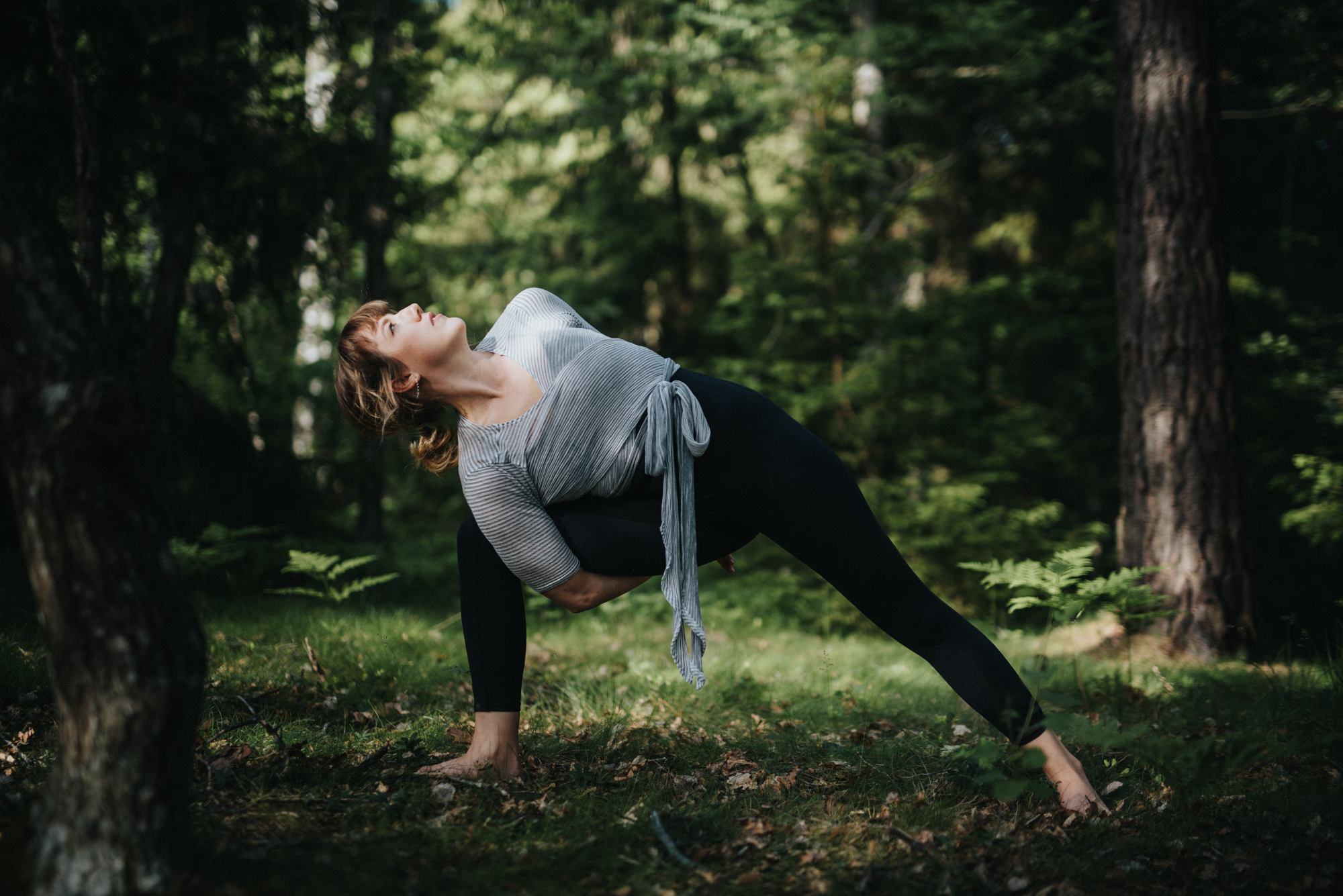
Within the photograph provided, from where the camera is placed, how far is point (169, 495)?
5.76m

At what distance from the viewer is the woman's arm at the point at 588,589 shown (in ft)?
7.89

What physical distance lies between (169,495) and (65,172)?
7.41 ft

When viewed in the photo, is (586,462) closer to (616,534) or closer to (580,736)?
(616,534)

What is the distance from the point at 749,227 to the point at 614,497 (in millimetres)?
11448

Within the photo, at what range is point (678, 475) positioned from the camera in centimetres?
241

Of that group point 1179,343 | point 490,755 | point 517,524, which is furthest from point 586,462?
point 1179,343

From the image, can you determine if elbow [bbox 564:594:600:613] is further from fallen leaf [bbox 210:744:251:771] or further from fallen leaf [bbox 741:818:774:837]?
fallen leaf [bbox 210:744:251:771]

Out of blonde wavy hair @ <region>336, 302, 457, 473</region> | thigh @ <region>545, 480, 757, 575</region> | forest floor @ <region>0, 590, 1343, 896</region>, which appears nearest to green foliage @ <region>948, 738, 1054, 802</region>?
forest floor @ <region>0, 590, 1343, 896</region>

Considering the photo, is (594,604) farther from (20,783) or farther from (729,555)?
(20,783)

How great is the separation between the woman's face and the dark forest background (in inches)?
26.1

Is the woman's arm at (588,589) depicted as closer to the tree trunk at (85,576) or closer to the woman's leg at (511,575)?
the woman's leg at (511,575)

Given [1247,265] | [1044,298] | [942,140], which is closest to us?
[1247,265]

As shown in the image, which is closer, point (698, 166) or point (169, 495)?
point (169, 495)

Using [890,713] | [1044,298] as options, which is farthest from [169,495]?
[1044,298]
